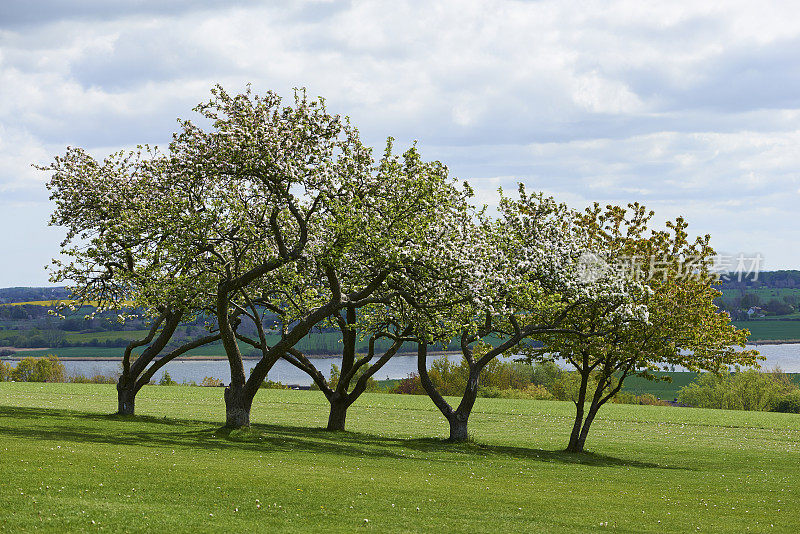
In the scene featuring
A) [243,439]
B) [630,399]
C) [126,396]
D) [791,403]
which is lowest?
[630,399]

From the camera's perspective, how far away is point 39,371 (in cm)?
9744

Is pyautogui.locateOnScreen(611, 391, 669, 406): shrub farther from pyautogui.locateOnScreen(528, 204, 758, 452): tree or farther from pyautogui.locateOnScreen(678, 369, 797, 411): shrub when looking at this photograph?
pyautogui.locateOnScreen(528, 204, 758, 452): tree

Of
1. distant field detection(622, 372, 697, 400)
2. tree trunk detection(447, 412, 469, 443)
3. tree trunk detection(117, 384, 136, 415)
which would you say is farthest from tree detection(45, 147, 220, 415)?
distant field detection(622, 372, 697, 400)

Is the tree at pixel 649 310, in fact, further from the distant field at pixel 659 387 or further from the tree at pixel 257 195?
the distant field at pixel 659 387

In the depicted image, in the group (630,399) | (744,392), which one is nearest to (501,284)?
(744,392)

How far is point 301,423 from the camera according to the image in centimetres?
4297

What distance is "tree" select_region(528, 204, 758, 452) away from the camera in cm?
3161

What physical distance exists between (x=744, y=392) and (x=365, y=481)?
8835 cm

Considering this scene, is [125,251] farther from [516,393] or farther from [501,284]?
[516,393]

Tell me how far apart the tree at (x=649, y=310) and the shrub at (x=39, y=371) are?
81.8 m

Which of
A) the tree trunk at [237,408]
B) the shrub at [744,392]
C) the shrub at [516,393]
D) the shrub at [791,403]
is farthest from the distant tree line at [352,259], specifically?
the shrub at [744,392]

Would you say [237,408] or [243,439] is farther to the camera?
[237,408]

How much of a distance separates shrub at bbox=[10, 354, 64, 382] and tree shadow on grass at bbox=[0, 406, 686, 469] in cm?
6904

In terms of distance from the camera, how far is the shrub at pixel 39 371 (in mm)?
97250
